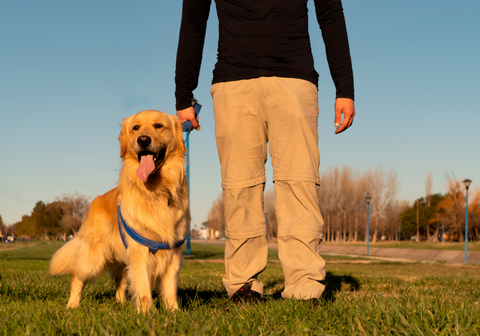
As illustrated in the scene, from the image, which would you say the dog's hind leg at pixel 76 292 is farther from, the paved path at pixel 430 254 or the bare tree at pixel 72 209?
the bare tree at pixel 72 209

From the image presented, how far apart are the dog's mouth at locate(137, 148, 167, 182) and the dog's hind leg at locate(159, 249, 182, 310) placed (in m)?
0.70

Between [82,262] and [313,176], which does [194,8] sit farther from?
[82,262]

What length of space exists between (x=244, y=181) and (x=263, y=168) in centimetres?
18

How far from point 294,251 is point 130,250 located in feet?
4.22

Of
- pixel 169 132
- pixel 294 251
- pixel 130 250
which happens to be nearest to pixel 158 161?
pixel 169 132

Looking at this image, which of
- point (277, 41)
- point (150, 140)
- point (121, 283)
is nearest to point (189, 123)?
point (150, 140)

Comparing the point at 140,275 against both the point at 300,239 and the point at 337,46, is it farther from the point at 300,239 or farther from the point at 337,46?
the point at 337,46

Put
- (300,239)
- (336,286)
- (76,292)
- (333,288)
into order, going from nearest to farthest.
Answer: (300,239), (76,292), (333,288), (336,286)

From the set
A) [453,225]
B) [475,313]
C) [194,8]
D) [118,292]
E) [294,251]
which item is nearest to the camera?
[475,313]

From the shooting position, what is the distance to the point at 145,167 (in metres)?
3.12

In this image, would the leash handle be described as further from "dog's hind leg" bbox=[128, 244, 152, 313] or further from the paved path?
the paved path

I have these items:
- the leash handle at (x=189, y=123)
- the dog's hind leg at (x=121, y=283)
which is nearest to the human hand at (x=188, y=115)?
the leash handle at (x=189, y=123)

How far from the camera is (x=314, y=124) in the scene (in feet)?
9.11

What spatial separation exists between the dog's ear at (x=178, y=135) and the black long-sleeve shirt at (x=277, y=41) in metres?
0.67
